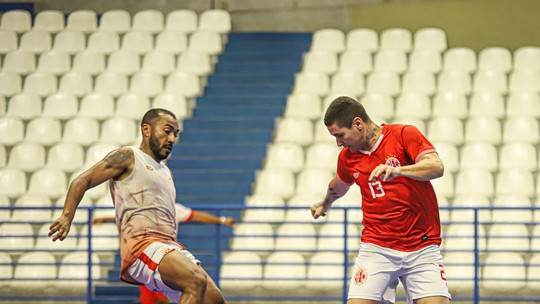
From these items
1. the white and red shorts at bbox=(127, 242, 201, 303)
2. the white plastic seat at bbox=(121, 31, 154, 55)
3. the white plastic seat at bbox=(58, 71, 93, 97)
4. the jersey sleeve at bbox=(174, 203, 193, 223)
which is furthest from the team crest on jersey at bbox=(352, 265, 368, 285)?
the white plastic seat at bbox=(121, 31, 154, 55)

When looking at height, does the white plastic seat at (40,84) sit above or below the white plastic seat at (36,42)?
below

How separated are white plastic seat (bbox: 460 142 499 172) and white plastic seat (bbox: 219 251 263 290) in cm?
305

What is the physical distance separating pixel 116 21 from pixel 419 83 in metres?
5.16

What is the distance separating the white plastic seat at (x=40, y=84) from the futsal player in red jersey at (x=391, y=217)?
29.4 ft

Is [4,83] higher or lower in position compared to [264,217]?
higher

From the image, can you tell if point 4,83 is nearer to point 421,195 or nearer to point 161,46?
point 161,46

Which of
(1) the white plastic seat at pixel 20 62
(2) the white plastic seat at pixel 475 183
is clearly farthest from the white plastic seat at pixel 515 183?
(1) the white plastic seat at pixel 20 62

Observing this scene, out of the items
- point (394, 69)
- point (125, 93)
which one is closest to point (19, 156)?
point (125, 93)

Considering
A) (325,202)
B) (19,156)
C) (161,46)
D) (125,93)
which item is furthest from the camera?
(161,46)

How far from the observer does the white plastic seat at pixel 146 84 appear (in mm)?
14344

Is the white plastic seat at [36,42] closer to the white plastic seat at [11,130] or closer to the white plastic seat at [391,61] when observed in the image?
the white plastic seat at [11,130]

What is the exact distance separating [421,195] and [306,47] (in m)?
9.34

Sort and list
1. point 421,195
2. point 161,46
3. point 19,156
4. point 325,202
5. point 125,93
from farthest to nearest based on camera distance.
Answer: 1. point 161,46
2. point 125,93
3. point 19,156
4. point 325,202
5. point 421,195

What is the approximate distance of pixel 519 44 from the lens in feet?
51.5
